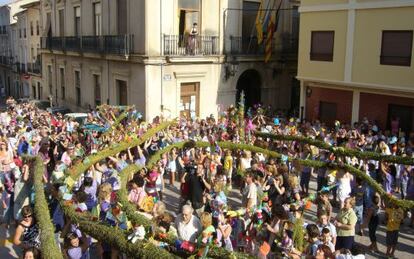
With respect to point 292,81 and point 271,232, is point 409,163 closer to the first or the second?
point 271,232

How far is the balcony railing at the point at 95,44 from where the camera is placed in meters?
20.6

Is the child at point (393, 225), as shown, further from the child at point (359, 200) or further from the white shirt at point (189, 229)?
the white shirt at point (189, 229)

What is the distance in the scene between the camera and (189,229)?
7.29 m

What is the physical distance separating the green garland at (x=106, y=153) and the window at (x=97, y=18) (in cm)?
1174

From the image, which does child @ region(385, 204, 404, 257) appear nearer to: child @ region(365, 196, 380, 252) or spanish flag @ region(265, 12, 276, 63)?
child @ region(365, 196, 380, 252)

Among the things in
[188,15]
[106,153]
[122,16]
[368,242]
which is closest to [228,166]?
[106,153]

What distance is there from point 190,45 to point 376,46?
7.83 meters

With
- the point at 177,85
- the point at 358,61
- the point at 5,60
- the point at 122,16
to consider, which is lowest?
the point at 177,85

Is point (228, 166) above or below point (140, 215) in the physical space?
below

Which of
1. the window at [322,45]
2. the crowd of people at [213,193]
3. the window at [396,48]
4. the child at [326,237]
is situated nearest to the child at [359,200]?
the crowd of people at [213,193]

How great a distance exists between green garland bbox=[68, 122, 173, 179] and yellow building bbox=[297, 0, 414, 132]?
347 inches

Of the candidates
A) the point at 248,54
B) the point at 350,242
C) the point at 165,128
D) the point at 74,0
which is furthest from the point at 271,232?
the point at 74,0

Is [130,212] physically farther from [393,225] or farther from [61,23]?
[61,23]

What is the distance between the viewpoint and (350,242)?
8234mm
